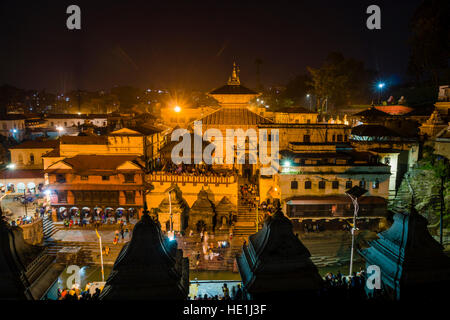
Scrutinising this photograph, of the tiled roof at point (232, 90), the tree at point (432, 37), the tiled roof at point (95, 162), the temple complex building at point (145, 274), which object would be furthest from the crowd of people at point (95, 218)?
the tree at point (432, 37)

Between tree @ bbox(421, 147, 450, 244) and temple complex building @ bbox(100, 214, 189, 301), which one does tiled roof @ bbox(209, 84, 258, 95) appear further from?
temple complex building @ bbox(100, 214, 189, 301)

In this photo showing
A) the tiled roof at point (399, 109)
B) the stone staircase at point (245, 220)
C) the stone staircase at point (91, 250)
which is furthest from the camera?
the tiled roof at point (399, 109)

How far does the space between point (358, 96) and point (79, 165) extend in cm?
6348

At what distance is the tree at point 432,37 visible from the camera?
1762 inches

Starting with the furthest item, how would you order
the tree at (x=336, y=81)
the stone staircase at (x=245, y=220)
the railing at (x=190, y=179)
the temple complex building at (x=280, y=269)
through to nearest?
the tree at (x=336, y=81) < the railing at (x=190, y=179) < the stone staircase at (x=245, y=220) < the temple complex building at (x=280, y=269)

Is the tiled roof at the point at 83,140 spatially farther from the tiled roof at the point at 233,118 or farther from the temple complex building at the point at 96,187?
the tiled roof at the point at 233,118

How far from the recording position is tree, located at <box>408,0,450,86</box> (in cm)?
4475

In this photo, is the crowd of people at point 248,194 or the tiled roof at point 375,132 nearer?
the crowd of people at point 248,194

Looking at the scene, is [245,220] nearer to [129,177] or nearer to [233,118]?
[129,177]

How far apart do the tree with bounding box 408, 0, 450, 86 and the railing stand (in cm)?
4023

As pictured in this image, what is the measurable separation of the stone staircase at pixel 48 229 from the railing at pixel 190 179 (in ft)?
31.3
